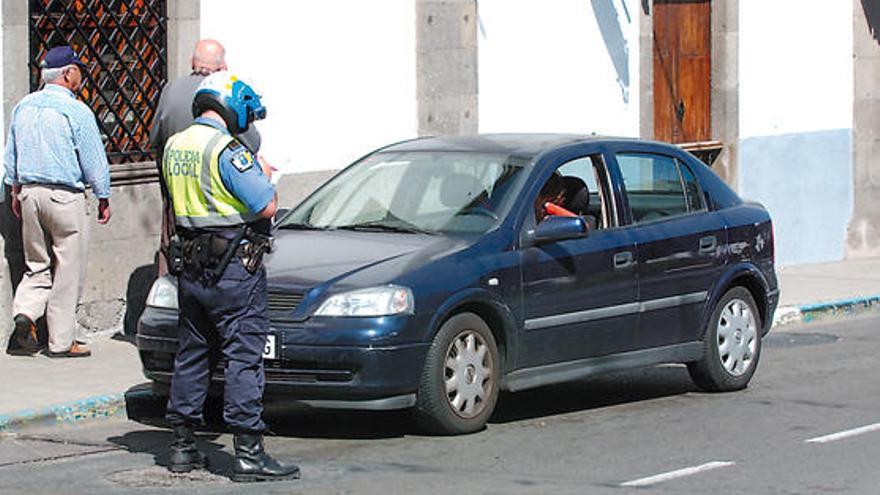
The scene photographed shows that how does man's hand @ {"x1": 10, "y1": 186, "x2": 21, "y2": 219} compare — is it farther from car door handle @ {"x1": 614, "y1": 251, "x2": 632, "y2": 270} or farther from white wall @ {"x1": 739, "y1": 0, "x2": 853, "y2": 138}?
white wall @ {"x1": 739, "y1": 0, "x2": 853, "y2": 138}

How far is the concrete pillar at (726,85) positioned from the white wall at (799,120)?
102mm

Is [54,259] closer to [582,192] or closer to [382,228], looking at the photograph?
[382,228]

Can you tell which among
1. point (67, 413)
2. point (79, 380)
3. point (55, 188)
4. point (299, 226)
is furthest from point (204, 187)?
point (55, 188)

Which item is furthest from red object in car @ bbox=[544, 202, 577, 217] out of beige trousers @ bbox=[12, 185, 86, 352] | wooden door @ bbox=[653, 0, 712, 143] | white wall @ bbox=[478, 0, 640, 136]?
wooden door @ bbox=[653, 0, 712, 143]

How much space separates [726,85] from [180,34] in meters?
7.36

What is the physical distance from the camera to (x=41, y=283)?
13.0 m

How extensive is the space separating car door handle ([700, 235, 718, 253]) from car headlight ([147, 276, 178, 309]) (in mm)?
3233

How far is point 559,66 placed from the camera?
60.2 feet

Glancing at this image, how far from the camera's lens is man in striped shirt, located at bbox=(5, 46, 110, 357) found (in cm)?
1273

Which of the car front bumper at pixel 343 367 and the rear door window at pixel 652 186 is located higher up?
the rear door window at pixel 652 186

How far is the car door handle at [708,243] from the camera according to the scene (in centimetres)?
1202

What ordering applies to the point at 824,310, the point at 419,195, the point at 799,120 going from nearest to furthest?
the point at 419,195 < the point at 824,310 < the point at 799,120

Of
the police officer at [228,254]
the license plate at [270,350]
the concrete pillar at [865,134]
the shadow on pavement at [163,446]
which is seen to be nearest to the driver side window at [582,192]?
the license plate at [270,350]

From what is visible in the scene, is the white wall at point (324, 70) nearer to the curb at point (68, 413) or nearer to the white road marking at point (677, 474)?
the curb at point (68, 413)
